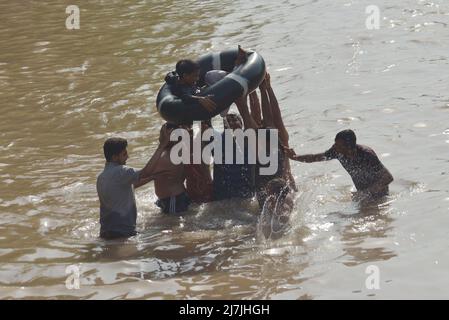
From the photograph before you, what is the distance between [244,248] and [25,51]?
380 inches

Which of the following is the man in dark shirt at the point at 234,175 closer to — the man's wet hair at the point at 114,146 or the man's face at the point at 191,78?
the man's face at the point at 191,78

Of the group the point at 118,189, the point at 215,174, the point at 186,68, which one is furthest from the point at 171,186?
the point at 186,68

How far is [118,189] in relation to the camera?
7.83 meters

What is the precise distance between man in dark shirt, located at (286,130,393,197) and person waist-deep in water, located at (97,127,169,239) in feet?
5.72

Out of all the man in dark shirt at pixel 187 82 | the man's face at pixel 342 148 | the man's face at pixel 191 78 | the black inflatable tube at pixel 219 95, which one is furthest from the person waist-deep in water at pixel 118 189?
the man's face at pixel 342 148

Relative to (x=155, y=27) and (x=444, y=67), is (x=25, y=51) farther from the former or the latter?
(x=444, y=67)

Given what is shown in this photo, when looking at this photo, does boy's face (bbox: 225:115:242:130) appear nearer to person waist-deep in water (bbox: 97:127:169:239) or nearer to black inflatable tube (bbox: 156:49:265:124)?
black inflatable tube (bbox: 156:49:265:124)

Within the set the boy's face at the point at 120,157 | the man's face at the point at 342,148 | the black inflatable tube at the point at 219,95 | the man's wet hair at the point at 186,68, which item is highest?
the man's wet hair at the point at 186,68

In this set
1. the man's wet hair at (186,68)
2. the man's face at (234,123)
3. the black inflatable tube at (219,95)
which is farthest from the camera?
the man's face at (234,123)

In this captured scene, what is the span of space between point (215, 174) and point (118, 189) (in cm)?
128

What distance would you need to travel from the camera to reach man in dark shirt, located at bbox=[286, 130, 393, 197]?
8266 mm

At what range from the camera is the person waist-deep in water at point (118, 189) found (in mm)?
7770
